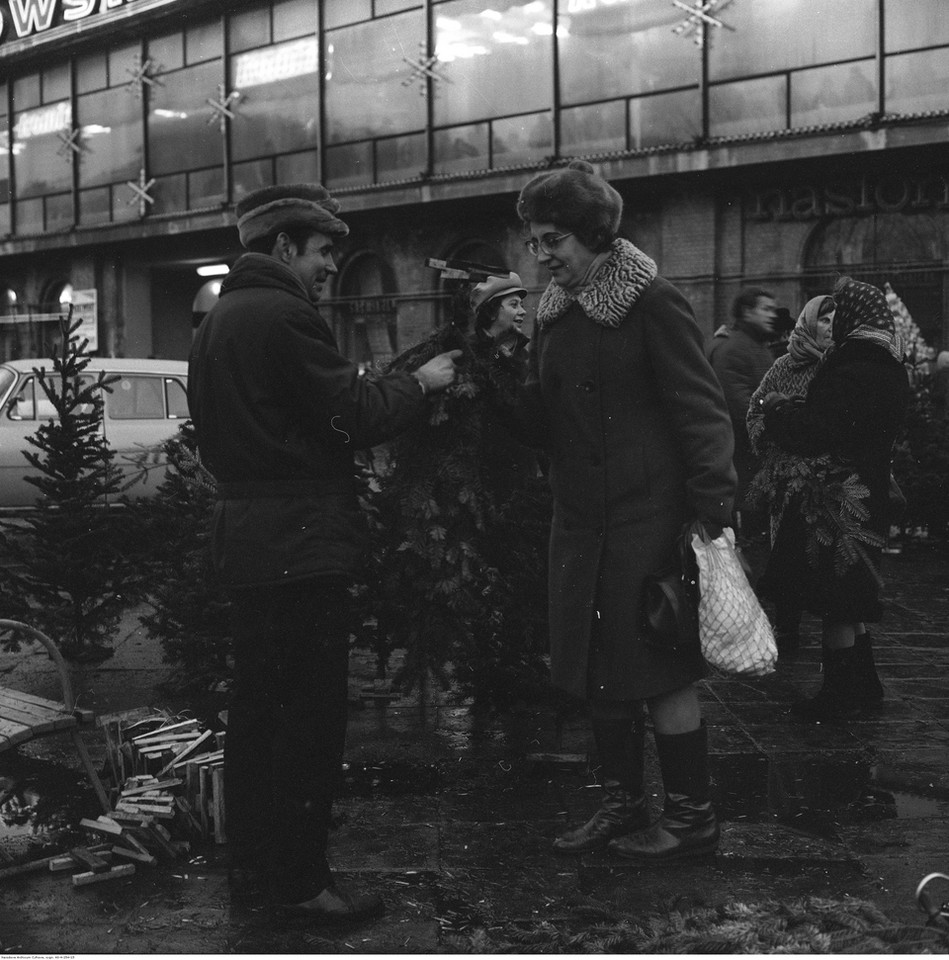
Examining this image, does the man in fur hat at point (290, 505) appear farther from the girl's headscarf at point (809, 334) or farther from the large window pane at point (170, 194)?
the large window pane at point (170, 194)

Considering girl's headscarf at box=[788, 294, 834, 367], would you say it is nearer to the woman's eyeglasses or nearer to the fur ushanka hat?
the woman's eyeglasses

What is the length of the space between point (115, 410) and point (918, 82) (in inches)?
455

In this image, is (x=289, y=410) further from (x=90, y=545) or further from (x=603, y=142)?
(x=603, y=142)

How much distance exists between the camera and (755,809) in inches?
177

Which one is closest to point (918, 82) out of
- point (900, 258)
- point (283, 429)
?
point (900, 258)

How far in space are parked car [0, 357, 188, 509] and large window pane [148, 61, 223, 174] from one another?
12.7 metres

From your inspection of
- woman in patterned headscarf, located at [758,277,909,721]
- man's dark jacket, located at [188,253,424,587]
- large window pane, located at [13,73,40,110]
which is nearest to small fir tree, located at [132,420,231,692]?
man's dark jacket, located at [188,253,424,587]

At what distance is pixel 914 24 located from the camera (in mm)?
17328

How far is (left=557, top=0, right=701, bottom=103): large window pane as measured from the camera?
1911 centimetres

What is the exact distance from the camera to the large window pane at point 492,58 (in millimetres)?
20500

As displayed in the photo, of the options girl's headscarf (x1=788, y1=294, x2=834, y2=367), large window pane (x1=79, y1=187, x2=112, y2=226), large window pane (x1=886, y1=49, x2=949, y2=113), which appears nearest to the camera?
girl's headscarf (x1=788, y1=294, x2=834, y2=367)

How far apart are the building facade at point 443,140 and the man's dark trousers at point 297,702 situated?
15.6 metres

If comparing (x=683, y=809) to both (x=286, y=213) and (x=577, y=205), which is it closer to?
(x=577, y=205)

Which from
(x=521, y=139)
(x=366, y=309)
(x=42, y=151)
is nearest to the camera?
Answer: (x=521, y=139)
